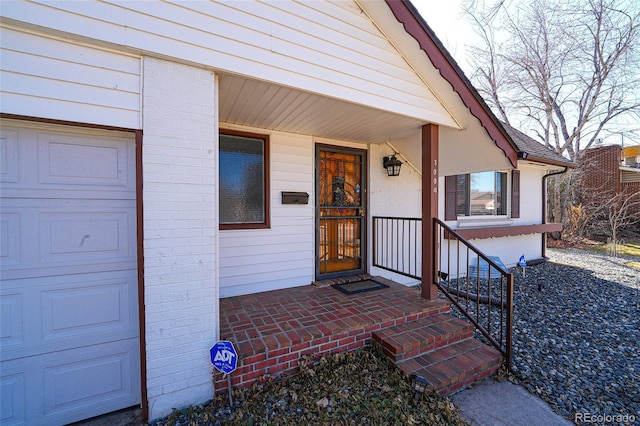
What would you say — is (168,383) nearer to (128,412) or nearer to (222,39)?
(128,412)

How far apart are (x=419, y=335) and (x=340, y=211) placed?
2.14 metres

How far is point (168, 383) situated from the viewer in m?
1.89

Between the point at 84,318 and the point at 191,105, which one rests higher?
the point at 191,105

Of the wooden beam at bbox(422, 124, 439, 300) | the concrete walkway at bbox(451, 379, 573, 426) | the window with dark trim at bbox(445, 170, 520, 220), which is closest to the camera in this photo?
the concrete walkway at bbox(451, 379, 573, 426)

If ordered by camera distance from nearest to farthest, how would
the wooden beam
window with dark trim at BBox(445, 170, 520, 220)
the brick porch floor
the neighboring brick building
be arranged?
the brick porch floor, the wooden beam, window with dark trim at BBox(445, 170, 520, 220), the neighboring brick building

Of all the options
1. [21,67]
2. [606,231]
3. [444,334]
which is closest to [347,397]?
[444,334]

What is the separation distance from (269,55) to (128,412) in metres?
2.96

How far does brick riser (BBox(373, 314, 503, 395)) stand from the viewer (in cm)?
225

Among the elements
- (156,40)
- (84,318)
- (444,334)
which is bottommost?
(444,334)

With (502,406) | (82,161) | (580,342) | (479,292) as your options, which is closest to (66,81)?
(82,161)

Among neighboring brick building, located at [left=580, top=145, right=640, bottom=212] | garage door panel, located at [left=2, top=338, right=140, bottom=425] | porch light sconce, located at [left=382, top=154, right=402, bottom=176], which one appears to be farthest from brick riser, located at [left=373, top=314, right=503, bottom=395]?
neighboring brick building, located at [left=580, top=145, right=640, bottom=212]

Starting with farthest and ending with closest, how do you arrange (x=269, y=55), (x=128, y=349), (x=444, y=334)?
1. (x=444, y=334)
2. (x=269, y=55)
3. (x=128, y=349)

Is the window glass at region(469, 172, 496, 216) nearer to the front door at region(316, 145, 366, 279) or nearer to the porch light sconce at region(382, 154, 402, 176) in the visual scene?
the porch light sconce at region(382, 154, 402, 176)

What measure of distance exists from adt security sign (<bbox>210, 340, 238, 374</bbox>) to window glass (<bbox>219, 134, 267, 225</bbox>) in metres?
1.80
